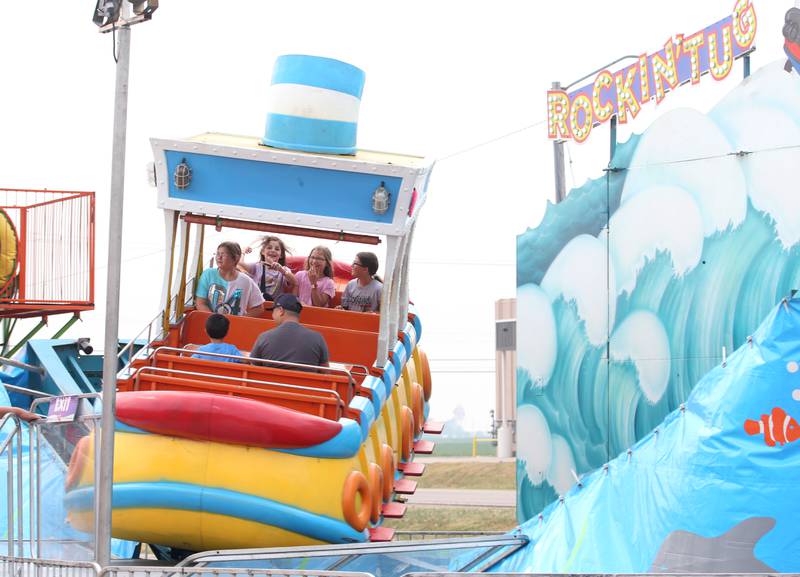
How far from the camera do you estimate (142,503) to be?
27.8 feet

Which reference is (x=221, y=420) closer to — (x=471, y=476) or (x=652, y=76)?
(x=652, y=76)

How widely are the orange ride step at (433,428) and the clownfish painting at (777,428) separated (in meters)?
4.37

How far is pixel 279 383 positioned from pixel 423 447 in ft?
10.8

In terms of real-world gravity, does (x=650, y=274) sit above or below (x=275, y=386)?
above

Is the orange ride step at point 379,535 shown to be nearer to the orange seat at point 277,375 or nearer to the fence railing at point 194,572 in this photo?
the orange seat at point 277,375

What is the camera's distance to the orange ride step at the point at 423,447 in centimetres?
1224

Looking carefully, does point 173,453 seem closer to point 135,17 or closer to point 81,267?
point 135,17

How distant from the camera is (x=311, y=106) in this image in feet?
34.2

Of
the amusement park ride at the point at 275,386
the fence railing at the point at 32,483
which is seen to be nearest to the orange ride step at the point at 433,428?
the amusement park ride at the point at 275,386

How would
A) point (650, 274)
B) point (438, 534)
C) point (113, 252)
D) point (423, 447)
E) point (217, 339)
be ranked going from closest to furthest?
1. point (113, 252)
2. point (217, 339)
3. point (423, 447)
4. point (650, 274)
5. point (438, 534)

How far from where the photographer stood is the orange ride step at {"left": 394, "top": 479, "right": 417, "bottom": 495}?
11.0m

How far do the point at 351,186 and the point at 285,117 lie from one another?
0.93 metres

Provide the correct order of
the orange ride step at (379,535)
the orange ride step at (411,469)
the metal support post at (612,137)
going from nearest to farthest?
the orange ride step at (379,535) < the orange ride step at (411,469) < the metal support post at (612,137)

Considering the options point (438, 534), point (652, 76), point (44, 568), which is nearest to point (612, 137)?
point (652, 76)
